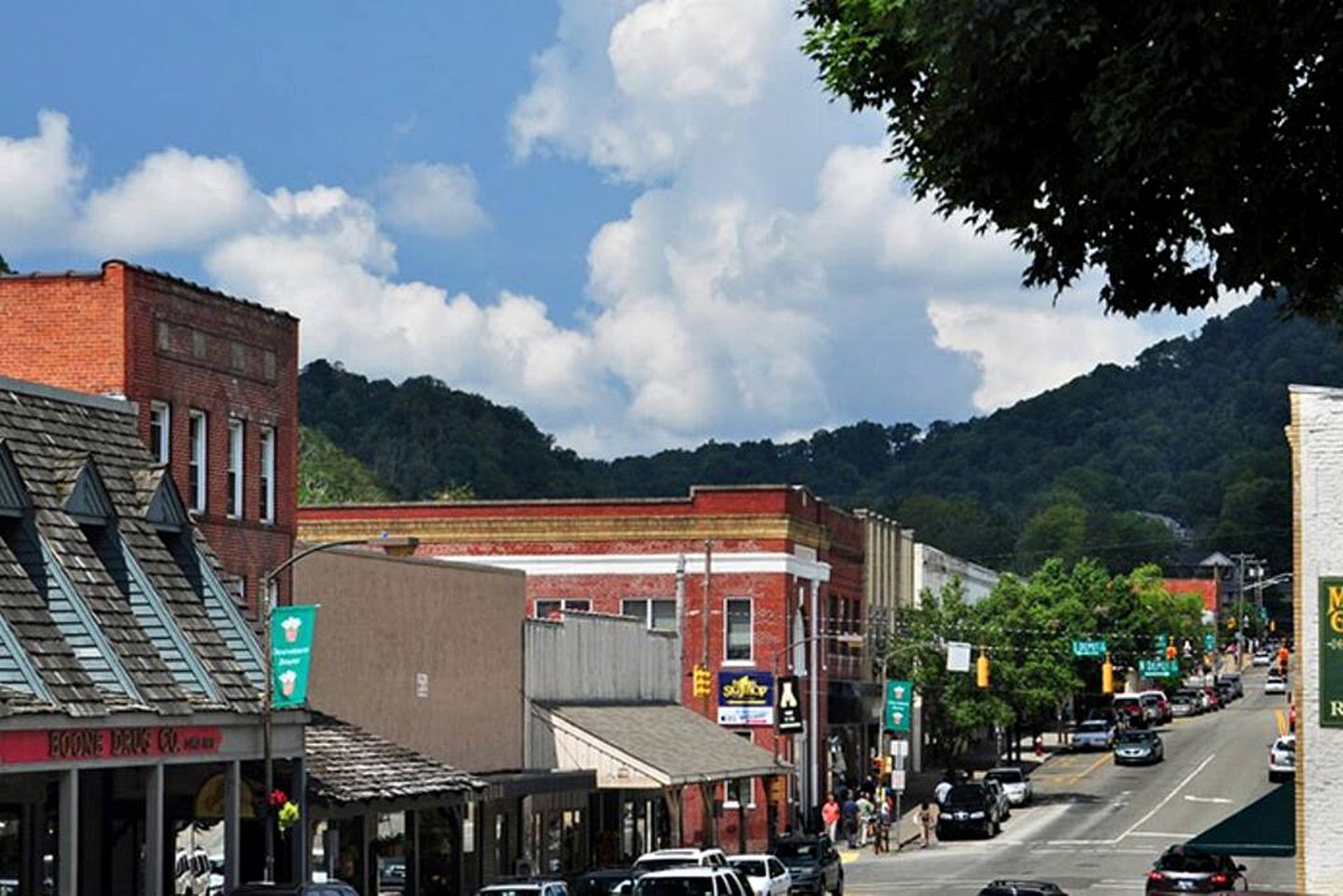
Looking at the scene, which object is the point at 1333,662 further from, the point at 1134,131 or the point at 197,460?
the point at 1134,131

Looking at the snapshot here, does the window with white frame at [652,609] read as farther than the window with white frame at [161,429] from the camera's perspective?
Yes

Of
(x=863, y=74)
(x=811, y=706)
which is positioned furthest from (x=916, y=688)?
(x=863, y=74)

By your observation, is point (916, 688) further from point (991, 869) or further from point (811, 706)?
point (991, 869)

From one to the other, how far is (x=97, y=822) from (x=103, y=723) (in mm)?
5855

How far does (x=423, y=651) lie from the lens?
52656mm

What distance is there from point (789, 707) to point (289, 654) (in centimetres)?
3871

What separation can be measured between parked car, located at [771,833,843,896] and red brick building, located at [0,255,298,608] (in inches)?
648

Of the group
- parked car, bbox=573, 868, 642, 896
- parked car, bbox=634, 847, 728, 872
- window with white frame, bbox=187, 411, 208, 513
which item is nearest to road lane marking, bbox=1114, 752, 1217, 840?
parked car, bbox=634, 847, 728, 872

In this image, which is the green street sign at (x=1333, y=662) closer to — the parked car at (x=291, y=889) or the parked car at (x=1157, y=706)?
the parked car at (x=291, y=889)

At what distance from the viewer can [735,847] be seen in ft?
259

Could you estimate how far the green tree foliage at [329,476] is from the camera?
14162cm

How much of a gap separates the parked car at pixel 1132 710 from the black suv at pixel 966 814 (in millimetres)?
51174

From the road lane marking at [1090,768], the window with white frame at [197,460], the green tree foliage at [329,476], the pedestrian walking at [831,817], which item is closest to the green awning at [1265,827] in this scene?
the window with white frame at [197,460]

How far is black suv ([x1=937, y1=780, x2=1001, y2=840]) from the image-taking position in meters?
82.0
